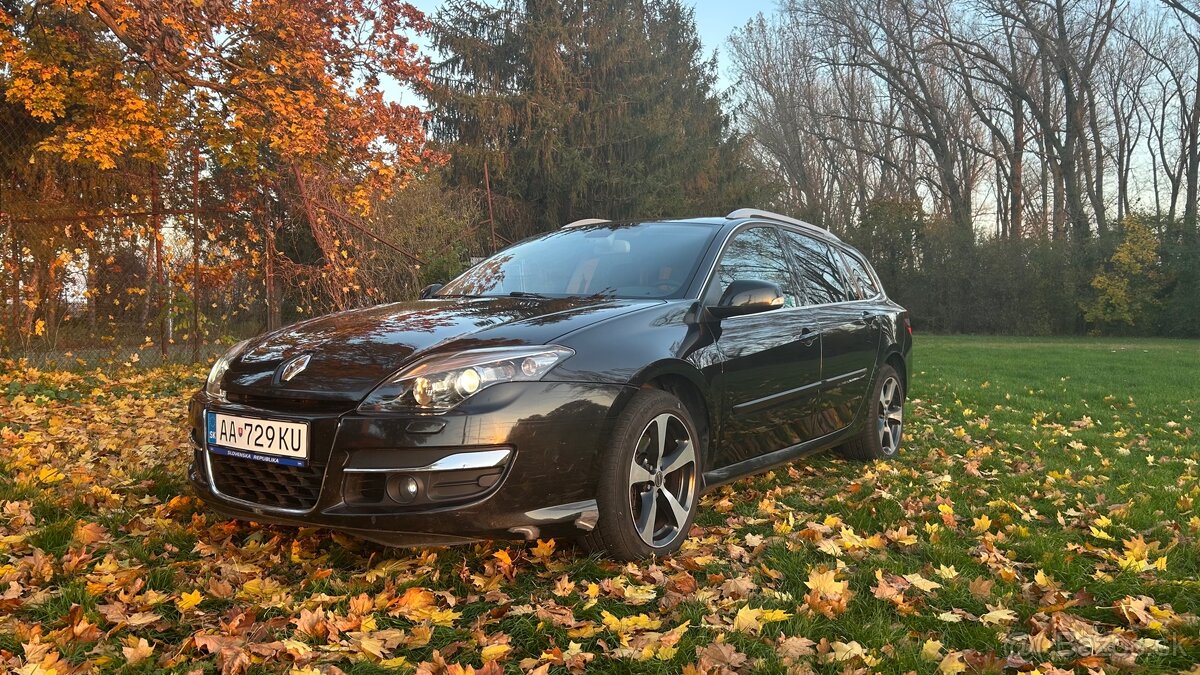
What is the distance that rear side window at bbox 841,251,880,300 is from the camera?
5.55 meters

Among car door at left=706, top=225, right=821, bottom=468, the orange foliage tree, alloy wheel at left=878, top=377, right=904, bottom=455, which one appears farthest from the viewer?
the orange foliage tree

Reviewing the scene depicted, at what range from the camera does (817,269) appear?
506 centimetres

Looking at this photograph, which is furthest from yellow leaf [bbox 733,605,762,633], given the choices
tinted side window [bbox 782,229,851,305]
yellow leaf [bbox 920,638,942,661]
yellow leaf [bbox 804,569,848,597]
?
tinted side window [bbox 782,229,851,305]

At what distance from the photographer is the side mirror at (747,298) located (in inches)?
143

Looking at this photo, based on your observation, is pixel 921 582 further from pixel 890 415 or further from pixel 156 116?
pixel 156 116

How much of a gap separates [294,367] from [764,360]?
2.17 meters

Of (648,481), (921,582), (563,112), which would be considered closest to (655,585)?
(648,481)

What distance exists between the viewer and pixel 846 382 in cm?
484

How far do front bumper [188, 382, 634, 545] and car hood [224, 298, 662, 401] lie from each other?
106mm

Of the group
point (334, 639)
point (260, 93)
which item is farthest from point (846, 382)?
point (260, 93)

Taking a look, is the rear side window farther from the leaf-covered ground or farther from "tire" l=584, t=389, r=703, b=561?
"tire" l=584, t=389, r=703, b=561

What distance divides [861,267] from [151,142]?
283 inches

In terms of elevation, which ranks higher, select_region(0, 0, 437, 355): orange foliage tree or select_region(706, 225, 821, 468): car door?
select_region(0, 0, 437, 355): orange foliage tree

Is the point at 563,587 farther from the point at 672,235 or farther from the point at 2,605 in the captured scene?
the point at 672,235
